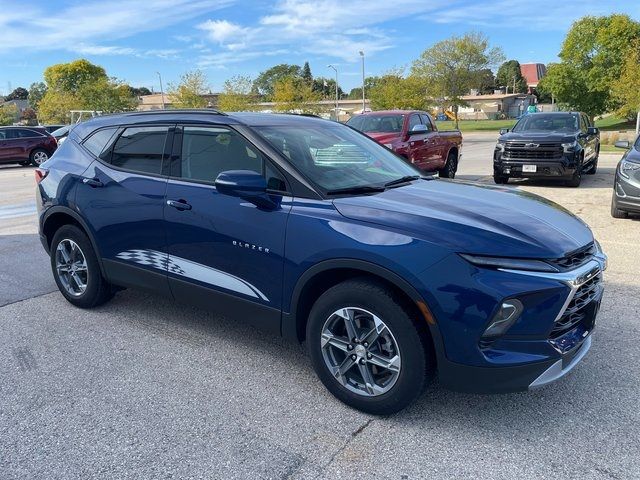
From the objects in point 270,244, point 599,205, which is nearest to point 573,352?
point 270,244

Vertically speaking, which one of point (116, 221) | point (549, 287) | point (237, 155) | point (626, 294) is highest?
point (237, 155)

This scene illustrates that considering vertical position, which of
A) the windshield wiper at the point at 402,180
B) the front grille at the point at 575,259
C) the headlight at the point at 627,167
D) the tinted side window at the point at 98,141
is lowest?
the headlight at the point at 627,167

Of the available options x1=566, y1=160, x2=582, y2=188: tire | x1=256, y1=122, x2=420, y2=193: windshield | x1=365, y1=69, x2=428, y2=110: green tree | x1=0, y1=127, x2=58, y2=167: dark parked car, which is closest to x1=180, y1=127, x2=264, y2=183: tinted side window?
x1=256, y1=122, x2=420, y2=193: windshield

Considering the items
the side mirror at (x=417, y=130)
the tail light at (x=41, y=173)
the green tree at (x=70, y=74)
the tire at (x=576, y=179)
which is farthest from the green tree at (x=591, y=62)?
the green tree at (x=70, y=74)

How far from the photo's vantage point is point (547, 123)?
12.7m

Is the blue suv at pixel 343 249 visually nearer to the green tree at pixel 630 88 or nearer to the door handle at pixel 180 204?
the door handle at pixel 180 204

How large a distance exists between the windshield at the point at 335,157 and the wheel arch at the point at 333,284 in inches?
20.8

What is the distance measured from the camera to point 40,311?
15.6ft

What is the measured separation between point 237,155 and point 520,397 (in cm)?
240

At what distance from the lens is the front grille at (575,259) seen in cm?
268

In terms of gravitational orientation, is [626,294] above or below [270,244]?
below

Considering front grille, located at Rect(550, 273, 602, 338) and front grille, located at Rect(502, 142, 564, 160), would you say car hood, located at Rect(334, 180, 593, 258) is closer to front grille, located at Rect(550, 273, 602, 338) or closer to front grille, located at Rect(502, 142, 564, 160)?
front grille, located at Rect(550, 273, 602, 338)

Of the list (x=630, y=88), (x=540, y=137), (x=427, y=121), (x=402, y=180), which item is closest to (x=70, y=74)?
(x=630, y=88)

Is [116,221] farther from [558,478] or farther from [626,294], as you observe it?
[626,294]
